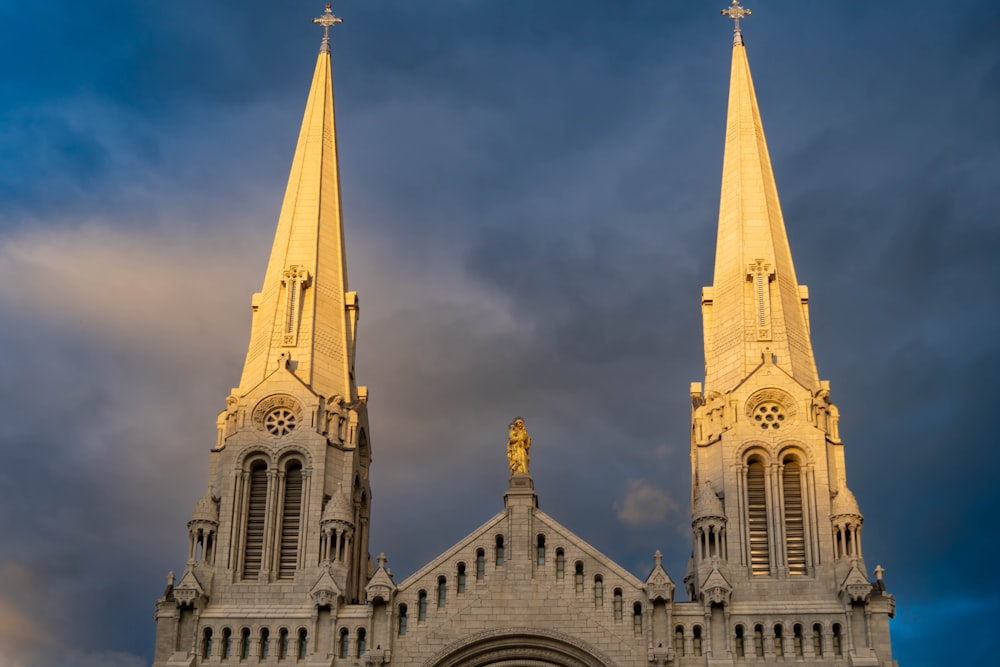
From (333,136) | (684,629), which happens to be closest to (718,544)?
(684,629)

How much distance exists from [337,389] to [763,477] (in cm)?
1343

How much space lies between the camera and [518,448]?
51.8 metres

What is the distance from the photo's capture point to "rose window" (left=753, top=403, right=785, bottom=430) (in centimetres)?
5194

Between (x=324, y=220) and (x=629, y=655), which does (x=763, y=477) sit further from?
(x=324, y=220)

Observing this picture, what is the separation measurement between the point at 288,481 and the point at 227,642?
546cm

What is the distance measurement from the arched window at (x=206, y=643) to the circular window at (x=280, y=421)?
649cm

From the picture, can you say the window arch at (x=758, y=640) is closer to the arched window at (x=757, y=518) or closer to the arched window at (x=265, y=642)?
the arched window at (x=757, y=518)

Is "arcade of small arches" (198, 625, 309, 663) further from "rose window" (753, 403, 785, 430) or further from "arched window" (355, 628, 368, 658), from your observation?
"rose window" (753, 403, 785, 430)

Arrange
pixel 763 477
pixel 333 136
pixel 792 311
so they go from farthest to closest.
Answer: pixel 333 136 → pixel 792 311 → pixel 763 477

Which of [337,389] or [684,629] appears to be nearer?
[684,629]

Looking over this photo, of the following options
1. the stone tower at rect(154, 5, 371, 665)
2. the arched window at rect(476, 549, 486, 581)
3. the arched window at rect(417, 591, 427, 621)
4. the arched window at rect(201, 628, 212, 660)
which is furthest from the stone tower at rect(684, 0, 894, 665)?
the arched window at rect(201, 628, 212, 660)

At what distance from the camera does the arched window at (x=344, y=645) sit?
160ft

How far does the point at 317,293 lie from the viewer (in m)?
55.9

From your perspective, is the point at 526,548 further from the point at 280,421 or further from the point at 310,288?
the point at 310,288
